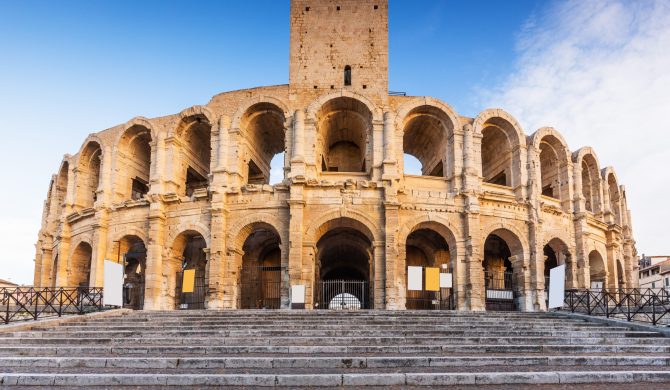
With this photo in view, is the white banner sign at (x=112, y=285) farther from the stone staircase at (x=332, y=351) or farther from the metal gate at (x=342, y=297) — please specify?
the metal gate at (x=342, y=297)

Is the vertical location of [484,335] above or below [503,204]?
below

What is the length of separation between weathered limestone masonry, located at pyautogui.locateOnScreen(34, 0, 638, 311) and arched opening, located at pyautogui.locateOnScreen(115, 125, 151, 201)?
0.22ft

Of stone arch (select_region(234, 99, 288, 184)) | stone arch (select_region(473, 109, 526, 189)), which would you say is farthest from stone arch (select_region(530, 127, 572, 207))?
stone arch (select_region(234, 99, 288, 184))

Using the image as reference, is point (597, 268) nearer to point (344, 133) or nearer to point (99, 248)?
point (344, 133)

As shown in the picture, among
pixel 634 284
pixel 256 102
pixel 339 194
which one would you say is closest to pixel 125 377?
pixel 339 194

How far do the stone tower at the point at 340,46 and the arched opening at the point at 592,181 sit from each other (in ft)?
37.3

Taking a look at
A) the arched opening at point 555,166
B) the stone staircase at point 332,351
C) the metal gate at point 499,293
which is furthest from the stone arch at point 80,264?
the arched opening at point 555,166

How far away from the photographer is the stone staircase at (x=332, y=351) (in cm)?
712

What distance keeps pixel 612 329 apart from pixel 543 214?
34.3 feet

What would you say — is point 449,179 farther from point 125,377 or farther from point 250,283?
point 125,377

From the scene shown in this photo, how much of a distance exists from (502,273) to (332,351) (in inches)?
676

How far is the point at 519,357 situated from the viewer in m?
8.44

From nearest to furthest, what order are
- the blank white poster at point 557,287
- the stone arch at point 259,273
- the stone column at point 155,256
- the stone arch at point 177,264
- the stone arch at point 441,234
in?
the blank white poster at point 557,287
the stone arch at point 441,234
the stone column at point 155,256
the stone arch at point 177,264
the stone arch at point 259,273

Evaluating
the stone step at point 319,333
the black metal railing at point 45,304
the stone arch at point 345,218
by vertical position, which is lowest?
the stone step at point 319,333
